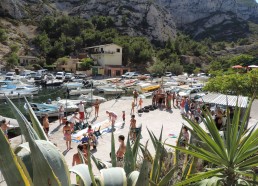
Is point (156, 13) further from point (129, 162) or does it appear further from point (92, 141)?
A: point (129, 162)

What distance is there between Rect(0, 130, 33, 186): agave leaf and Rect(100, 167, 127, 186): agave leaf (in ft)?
2.15

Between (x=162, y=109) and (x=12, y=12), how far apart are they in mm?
80238

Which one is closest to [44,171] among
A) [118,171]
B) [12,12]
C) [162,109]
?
[118,171]

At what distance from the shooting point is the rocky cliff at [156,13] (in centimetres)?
→ 9696

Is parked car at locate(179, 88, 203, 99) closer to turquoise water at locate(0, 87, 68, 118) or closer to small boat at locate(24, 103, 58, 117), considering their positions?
small boat at locate(24, 103, 58, 117)

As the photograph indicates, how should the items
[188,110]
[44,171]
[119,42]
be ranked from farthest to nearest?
[119,42]
[188,110]
[44,171]

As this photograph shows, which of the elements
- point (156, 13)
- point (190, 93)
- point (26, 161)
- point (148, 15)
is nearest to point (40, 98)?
point (190, 93)

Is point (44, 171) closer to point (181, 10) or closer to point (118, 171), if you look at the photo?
point (118, 171)

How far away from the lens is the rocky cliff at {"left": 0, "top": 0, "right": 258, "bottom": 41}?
3817 inches

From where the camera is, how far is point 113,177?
2217 millimetres

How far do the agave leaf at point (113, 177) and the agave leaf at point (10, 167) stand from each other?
2.15 feet

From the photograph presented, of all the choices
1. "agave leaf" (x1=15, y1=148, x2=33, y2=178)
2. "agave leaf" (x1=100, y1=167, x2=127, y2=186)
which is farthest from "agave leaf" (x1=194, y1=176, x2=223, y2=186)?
"agave leaf" (x1=15, y1=148, x2=33, y2=178)

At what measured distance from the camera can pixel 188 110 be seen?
1905 cm

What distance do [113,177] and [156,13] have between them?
110 m
